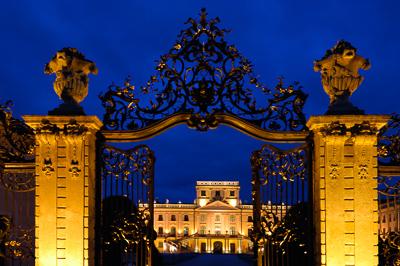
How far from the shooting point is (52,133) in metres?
9.30

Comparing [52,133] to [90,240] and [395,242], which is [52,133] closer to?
[90,240]

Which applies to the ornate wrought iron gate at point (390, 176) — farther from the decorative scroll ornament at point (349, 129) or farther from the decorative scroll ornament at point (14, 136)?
the decorative scroll ornament at point (14, 136)

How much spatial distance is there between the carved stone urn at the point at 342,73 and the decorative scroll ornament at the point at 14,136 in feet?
16.4

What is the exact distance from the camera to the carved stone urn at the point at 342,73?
922 centimetres

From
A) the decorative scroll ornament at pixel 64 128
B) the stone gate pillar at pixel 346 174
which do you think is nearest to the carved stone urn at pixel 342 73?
the stone gate pillar at pixel 346 174

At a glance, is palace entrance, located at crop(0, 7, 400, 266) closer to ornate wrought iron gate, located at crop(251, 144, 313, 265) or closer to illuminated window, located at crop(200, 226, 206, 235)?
ornate wrought iron gate, located at crop(251, 144, 313, 265)

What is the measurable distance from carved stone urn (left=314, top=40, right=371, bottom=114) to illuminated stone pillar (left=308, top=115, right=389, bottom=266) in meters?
0.28

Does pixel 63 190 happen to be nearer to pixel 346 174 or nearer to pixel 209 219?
pixel 346 174

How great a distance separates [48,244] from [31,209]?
14.5 ft

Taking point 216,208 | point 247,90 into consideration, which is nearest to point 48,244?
point 247,90

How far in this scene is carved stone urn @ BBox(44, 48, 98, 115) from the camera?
9414mm

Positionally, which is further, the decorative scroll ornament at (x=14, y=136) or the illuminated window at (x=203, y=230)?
the illuminated window at (x=203, y=230)

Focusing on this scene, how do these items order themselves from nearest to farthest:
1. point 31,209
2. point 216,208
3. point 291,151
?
point 291,151, point 31,209, point 216,208

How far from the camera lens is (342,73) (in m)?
9.27
